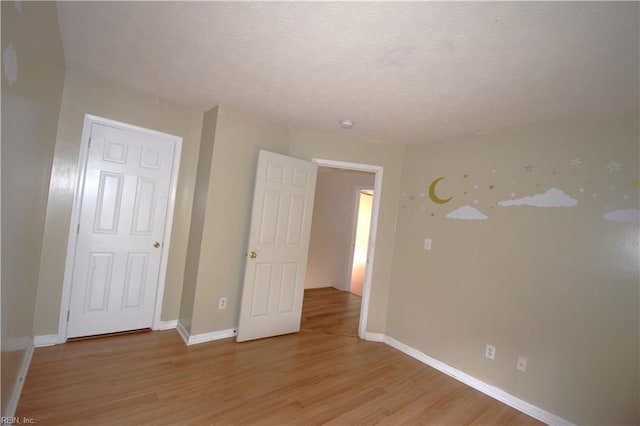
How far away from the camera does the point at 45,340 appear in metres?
2.36

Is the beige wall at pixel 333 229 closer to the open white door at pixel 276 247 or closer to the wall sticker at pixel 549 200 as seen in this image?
the open white door at pixel 276 247

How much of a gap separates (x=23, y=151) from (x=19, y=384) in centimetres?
155

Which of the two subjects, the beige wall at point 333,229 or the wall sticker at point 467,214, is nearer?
the wall sticker at point 467,214

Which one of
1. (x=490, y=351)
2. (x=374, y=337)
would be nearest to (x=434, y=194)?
(x=490, y=351)

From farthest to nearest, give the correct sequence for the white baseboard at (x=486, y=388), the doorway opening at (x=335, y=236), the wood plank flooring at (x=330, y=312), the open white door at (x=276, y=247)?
1. the doorway opening at (x=335, y=236)
2. the wood plank flooring at (x=330, y=312)
3. the open white door at (x=276, y=247)
4. the white baseboard at (x=486, y=388)

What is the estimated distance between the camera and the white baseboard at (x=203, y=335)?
2697mm

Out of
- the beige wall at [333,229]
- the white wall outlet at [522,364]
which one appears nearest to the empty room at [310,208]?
the white wall outlet at [522,364]

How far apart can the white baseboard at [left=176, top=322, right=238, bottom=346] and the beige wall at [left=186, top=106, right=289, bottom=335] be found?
4 centimetres

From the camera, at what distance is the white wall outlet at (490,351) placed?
2439 mm

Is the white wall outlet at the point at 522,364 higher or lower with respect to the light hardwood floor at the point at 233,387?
higher

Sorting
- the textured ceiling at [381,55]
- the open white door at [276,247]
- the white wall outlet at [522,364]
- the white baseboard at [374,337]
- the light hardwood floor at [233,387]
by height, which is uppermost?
the textured ceiling at [381,55]

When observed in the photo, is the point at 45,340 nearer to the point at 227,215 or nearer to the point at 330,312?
the point at 227,215

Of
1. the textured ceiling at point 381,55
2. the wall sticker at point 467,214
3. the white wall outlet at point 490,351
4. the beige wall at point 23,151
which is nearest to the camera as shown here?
the beige wall at point 23,151

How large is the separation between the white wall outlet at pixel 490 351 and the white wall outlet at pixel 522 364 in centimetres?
18
